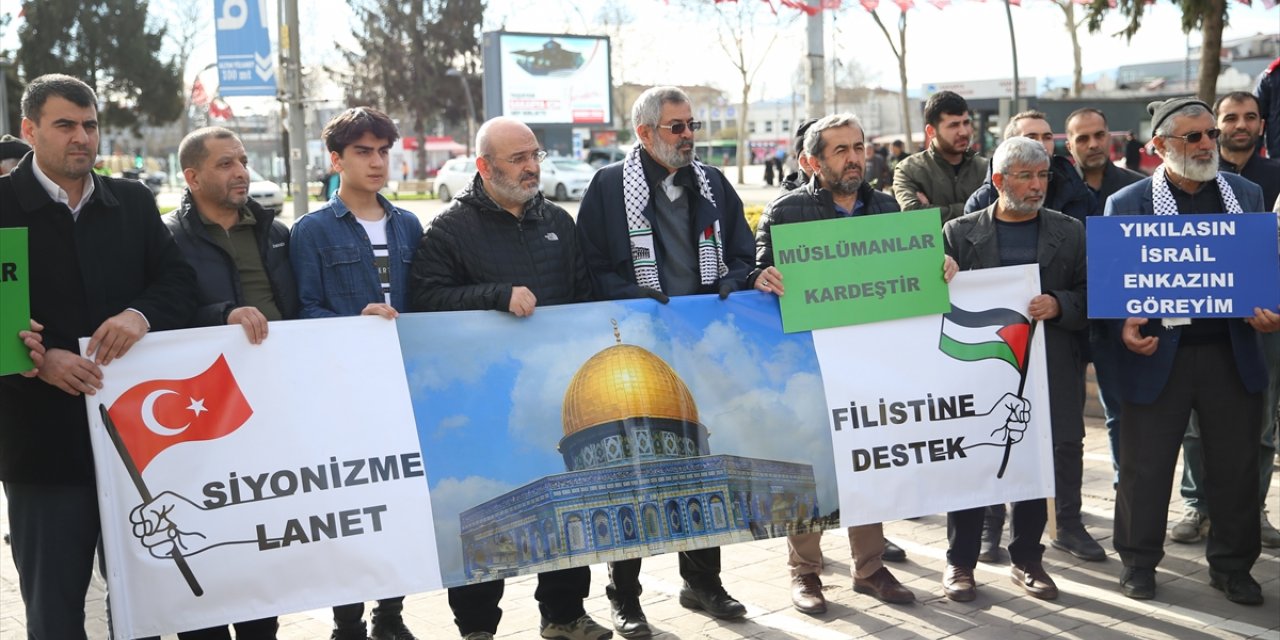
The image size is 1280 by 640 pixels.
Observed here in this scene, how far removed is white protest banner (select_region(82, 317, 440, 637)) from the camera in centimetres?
413

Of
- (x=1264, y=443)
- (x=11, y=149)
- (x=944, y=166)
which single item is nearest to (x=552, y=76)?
(x=11, y=149)

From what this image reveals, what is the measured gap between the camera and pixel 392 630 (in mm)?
5176

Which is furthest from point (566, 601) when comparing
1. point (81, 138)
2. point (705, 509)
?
point (81, 138)

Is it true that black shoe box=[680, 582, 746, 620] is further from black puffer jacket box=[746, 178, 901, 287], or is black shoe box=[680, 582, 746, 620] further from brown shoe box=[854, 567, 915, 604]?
black puffer jacket box=[746, 178, 901, 287]

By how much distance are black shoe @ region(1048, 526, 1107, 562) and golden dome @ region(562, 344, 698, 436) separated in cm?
237

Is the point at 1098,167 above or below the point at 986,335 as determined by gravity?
above

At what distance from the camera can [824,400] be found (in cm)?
509

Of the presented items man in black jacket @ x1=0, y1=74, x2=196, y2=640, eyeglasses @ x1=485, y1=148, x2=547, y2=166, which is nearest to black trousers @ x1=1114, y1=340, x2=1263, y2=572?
eyeglasses @ x1=485, y1=148, x2=547, y2=166

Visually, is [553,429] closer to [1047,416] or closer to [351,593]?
[351,593]

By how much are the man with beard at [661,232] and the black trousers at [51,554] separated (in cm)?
212

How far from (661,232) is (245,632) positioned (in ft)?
7.53

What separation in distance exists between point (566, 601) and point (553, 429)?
808mm

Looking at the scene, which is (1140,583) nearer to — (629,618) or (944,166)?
(629,618)

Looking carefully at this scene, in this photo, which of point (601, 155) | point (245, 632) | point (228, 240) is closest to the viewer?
point (245, 632)
